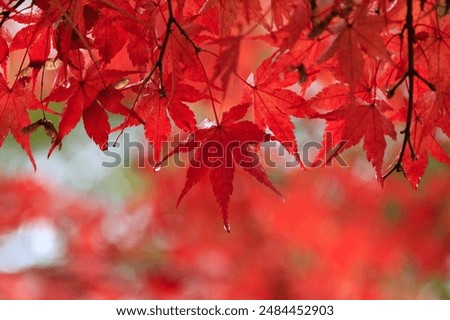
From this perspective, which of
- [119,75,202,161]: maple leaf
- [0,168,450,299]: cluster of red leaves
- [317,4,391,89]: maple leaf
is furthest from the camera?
[0,168,450,299]: cluster of red leaves

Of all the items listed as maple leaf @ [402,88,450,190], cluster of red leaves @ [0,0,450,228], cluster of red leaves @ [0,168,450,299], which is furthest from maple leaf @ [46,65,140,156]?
cluster of red leaves @ [0,168,450,299]

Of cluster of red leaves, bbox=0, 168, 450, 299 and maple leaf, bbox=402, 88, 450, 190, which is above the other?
maple leaf, bbox=402, 88, 450, 190

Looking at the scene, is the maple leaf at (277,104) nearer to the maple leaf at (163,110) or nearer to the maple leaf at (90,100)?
the maple leaf at (163,110)

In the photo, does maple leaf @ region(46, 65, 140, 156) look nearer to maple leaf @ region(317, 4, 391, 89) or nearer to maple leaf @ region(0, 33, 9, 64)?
maple leaf @ region(0, 33, 9, 64)

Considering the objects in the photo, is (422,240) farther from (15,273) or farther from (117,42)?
(117,42)

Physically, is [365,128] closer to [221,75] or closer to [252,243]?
[221,75]

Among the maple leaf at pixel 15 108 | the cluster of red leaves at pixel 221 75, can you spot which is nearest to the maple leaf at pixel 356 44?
the cluster of red leaves at pixel 221 75

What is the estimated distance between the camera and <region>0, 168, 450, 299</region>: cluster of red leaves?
2.72 meters

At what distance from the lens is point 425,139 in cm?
98

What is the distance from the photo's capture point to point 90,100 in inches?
36.7

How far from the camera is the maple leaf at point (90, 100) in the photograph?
91cm

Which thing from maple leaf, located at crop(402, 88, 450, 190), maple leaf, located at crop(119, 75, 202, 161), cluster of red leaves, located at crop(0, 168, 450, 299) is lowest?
cluster of red leaves, located at crop(0, 168, 450, 299)

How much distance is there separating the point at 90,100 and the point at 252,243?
196 centimetres

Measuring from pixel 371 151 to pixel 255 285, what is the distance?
2033mm
